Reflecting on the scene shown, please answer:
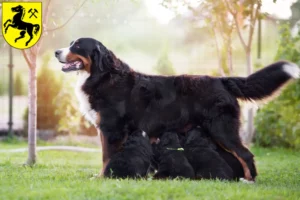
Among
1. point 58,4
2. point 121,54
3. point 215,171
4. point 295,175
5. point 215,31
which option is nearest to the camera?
point 215,171

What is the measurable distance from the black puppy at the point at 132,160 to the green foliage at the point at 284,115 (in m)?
4.77

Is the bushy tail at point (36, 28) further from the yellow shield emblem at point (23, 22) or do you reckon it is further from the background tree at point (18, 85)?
the background tree at point (18, 85)

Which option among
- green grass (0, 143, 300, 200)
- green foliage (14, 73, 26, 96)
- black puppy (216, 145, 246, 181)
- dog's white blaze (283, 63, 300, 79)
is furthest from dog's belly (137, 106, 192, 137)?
green foliage (14, 73, 26, 96)

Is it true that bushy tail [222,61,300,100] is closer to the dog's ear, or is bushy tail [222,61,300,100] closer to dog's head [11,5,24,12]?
the dog's ear

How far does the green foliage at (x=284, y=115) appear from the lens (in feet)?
33.5

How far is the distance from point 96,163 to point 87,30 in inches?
515

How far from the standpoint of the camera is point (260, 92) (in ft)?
20.2

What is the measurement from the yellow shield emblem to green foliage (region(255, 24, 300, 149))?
4924 mm

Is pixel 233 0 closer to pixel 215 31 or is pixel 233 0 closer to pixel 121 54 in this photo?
pixel 215 31

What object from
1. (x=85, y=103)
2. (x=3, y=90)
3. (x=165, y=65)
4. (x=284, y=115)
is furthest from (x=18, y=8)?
(x=3, y=90)

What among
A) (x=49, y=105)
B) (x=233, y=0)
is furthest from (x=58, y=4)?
(x=233, y=0)

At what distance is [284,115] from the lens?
1042 cm

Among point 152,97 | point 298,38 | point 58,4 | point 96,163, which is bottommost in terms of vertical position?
point 96,163

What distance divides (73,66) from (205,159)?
1.82 meters
